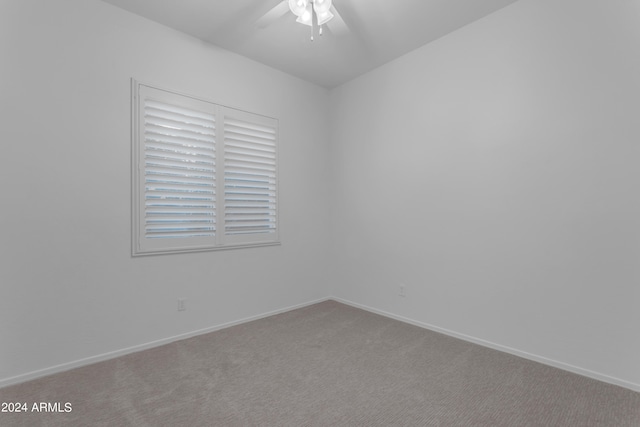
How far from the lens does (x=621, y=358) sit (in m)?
2.00

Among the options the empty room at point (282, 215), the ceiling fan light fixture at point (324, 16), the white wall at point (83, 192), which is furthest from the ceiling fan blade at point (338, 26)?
the white wall at point (83, 192)

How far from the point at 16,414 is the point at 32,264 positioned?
3.13 feet

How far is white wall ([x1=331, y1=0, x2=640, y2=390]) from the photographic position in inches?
79.5

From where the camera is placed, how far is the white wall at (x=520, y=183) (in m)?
2.02

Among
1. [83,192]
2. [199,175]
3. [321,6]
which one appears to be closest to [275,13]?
[321,6]

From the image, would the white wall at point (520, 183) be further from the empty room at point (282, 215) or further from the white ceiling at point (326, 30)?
the white ceiling at point (326, 30)

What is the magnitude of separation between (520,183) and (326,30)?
2.18 metres

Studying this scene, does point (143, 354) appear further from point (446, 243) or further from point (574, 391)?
point (574, 391)

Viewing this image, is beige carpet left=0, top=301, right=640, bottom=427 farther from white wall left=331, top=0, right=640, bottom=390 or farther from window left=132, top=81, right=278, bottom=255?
window left=132, top=81, right=278, bottom=255

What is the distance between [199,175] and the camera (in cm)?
291

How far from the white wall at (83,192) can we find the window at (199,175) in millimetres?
115

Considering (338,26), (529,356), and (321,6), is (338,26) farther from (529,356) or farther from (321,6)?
(529,356)

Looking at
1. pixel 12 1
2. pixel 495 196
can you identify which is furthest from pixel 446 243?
pixel 12 1

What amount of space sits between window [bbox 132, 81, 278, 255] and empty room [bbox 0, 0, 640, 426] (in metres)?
0.02
